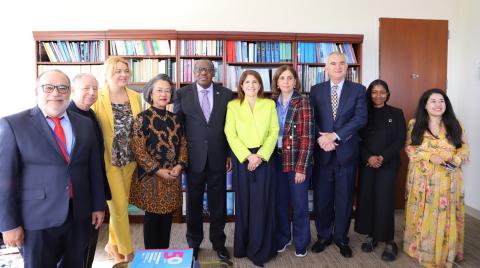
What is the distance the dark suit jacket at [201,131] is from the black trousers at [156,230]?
0.47 m

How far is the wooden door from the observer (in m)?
4.05

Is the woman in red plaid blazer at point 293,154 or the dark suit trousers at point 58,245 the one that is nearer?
the dark suit trousers at point 58,245

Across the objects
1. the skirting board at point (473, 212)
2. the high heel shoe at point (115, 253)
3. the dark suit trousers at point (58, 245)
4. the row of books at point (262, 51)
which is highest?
the row of books at point (262, 51)

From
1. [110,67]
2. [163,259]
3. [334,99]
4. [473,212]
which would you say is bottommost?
[473,212]

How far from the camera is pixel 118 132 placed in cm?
238

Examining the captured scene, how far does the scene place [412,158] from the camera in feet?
9.20

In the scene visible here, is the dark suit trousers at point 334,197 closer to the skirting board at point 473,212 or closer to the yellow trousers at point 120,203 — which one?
the yellow trousers at point 120,203

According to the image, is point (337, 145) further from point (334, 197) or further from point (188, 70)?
point (188, 70)

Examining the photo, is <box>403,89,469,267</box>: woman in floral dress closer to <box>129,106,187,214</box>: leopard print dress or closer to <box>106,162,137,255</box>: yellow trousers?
<box>129,106,187,214</box>: leopard print dress

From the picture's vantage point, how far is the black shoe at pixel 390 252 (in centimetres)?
283

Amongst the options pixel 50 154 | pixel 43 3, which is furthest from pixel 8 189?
pixel 43 3

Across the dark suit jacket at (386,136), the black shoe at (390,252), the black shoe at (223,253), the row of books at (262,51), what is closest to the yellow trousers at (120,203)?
the black shoe at (223,253)

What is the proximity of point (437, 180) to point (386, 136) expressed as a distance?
524 millimetres

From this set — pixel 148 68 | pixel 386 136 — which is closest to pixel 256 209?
pixel 386 136
